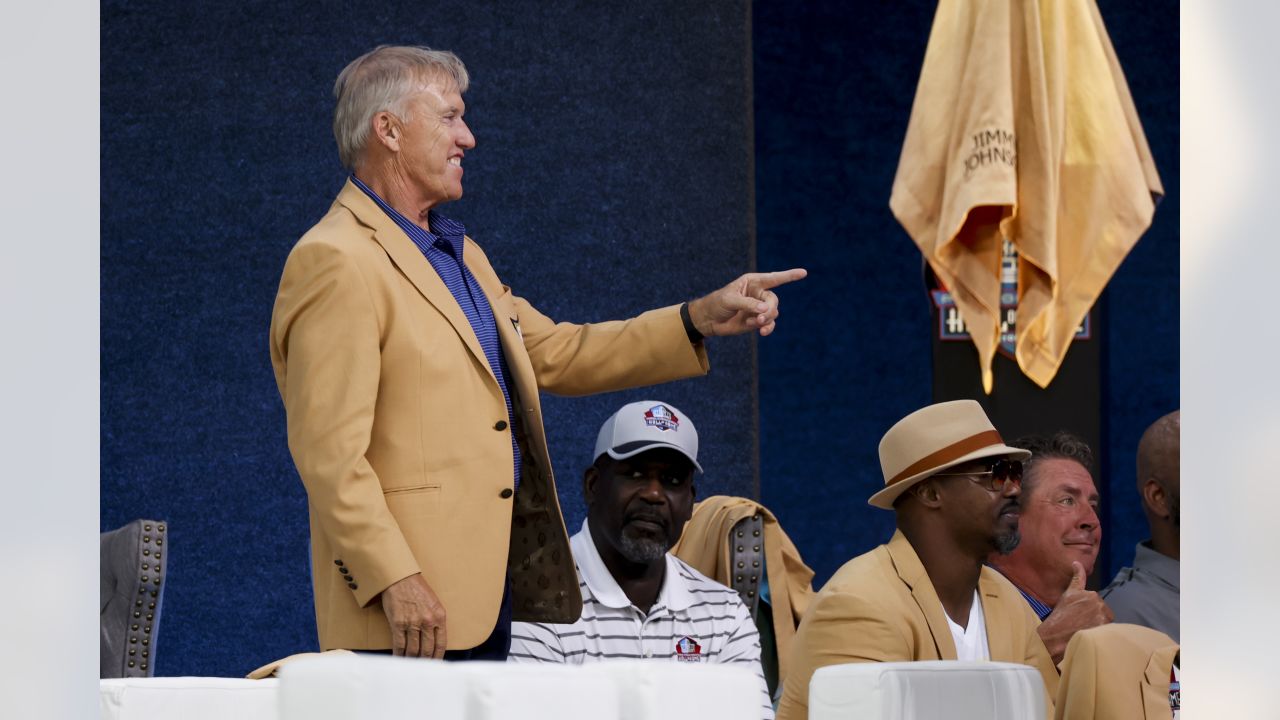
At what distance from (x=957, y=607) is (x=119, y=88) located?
255 centimetres

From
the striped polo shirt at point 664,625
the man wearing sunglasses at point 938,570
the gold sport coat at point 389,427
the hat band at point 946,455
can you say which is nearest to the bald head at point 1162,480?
the man wearing sunglasses at point 938,570

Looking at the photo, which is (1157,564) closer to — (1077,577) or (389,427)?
(1077,577)

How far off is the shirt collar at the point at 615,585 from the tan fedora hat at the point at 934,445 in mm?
484

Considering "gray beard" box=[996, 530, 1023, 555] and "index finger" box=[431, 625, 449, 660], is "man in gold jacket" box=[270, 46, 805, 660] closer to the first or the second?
"index finger" box=[431, 625, 449, 660]

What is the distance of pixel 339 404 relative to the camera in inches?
85.1

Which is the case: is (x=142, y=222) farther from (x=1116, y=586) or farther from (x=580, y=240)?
(x=1116, y=586)

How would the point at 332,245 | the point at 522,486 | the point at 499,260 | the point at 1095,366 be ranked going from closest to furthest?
the point at 332,245 < the point at 522,486 < the point at 1095,366 < the point at 499,260

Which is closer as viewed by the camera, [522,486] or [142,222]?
[522,486]

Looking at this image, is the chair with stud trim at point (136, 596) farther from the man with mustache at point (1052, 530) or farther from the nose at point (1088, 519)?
the nose at point (1088, 519)

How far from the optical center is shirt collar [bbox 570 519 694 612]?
3322 mm

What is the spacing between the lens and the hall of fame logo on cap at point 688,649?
3275mm

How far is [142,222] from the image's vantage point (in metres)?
4.31

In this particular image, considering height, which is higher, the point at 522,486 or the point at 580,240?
the point at 580,240
